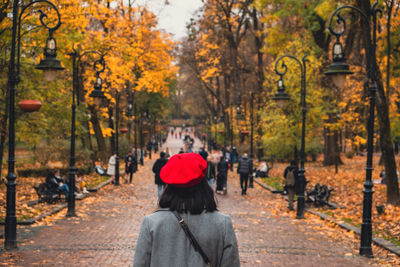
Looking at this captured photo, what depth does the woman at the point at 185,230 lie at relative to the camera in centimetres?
304

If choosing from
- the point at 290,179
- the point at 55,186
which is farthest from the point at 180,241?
the point at 55,186

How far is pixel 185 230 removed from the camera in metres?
3.03

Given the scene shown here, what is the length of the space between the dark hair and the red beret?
50mm

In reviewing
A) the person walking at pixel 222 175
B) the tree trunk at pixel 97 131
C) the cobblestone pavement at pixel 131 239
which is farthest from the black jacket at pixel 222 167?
the tree trunk at pixel 97 131

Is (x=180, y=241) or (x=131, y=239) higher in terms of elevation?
(x=180, y=241)

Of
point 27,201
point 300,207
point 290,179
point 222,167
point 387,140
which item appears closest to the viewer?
point 300,207

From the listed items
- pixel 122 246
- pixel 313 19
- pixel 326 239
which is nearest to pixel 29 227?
pixel 122 246

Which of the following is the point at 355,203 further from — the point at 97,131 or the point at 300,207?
the point at 97,131

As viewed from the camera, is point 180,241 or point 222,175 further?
point 222,175

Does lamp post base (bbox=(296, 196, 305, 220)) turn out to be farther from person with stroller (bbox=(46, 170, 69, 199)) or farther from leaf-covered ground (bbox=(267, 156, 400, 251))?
person with stroller (bbox=(46, 170, 69, 199))

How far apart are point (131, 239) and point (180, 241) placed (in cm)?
813

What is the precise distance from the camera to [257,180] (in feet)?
89.0

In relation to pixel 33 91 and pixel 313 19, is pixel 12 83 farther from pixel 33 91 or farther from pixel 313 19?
pixel 313 19

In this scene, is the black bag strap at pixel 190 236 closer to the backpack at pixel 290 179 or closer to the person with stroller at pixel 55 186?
the backpack at pixel 290 179
